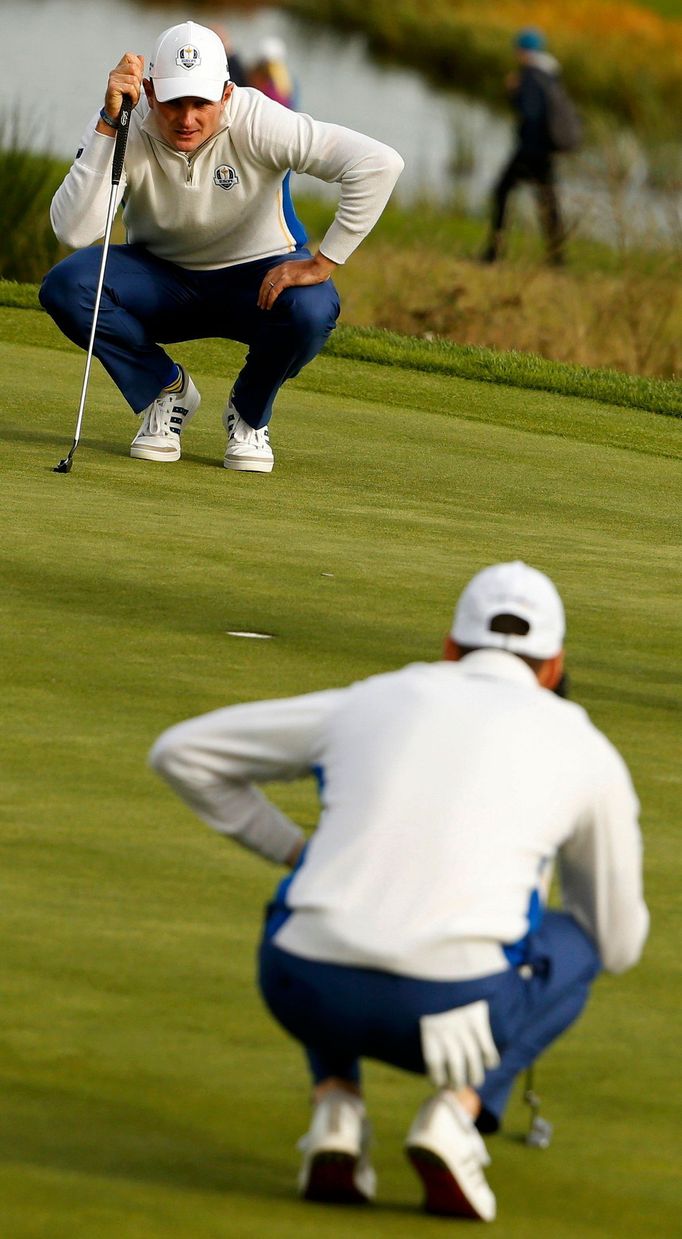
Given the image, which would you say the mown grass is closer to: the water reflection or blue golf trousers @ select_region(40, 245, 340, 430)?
blue golf trousers @ select_region(40, 245, 340, 430)

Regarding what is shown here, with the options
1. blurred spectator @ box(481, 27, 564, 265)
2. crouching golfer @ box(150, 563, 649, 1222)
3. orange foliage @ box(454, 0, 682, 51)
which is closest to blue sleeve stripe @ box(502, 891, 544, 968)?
crouching golfer @ box(150, 563, 649, 1222)

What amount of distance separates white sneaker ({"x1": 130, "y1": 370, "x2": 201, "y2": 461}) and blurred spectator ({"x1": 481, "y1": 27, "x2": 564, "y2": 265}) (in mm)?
10544

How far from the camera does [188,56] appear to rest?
7.37m

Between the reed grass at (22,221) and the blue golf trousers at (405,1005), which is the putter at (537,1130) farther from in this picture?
the reed grass at (22,221)

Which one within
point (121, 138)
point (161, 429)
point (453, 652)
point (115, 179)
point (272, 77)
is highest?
point (453, 652)

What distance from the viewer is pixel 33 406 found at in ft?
27.4

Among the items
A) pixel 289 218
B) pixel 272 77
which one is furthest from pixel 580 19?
pixel 289 218

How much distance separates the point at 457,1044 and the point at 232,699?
7.13 ft

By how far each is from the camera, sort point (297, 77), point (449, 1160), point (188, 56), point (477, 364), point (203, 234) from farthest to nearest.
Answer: point (297, 77) → point (477, 364) → point (203, 234) → point (188, 56) → point (449, 1160)

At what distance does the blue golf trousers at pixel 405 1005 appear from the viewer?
114 inches

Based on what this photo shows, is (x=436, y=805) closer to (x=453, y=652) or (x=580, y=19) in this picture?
(x=453, y=652)

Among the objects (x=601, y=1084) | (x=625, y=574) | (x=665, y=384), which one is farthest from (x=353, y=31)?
(x=601, y=1084)

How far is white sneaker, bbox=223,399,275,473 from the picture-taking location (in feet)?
25.0

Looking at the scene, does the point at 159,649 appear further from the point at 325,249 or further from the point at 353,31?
the point at 353,31
